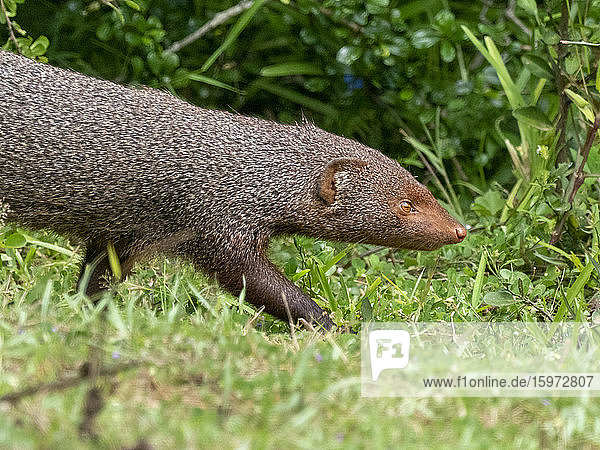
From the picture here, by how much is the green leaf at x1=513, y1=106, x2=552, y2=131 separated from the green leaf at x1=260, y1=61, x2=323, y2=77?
1.83m

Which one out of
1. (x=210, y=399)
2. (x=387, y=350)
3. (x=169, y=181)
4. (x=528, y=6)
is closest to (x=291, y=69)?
(x=528, y=6)

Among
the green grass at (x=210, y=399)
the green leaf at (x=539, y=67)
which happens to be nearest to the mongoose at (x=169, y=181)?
the green grass at (x=210, y=399)

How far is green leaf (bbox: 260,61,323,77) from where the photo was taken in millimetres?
5520

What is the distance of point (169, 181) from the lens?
11.5 ft

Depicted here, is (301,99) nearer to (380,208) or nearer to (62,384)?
(380,208)

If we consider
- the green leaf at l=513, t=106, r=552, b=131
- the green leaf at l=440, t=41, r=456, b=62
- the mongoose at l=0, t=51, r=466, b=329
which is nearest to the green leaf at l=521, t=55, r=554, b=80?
the green leaf at l=513, t=106, r=552, b=131

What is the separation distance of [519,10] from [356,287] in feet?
8.37

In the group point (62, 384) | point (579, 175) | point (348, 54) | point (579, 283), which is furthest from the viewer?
point (348, 54)

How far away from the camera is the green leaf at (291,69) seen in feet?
18.1

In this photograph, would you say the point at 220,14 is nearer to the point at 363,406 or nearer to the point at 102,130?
the point at 102,130

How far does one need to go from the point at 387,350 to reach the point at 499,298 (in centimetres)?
111

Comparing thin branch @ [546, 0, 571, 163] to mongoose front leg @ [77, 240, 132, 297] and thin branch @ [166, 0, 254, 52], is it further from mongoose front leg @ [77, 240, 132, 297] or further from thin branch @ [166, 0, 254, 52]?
mongoose front leg @ [77, 240, 132, 297]

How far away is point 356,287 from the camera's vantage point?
429 centimetres

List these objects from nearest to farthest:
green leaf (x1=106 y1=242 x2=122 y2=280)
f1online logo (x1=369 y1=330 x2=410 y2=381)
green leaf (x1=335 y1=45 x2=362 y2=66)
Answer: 1. f1online logo (x1=369 y1=330 x2=410 y2=381)
2. green leaf (x1=106 y1=242 x2=122 y2=280)
3. green leaf (x1=335 y1=45 x2=362 y2=66)
